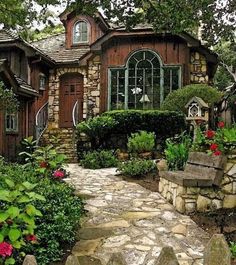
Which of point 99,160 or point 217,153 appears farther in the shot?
point 99,160

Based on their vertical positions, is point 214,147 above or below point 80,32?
below

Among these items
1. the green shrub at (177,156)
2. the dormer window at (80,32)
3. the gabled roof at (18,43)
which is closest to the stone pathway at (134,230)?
the green shrub at (177,156)

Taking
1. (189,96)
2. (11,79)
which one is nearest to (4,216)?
(11,79)

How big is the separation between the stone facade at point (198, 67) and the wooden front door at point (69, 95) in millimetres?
5073

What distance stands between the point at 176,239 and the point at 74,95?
12.9m

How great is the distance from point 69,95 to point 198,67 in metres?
5.96

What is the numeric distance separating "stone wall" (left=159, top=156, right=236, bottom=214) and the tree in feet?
10.5

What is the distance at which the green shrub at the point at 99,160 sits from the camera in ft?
37.4

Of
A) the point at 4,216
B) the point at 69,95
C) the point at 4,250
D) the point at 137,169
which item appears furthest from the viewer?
the point at 69,95

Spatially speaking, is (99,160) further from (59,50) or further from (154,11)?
(59,50)

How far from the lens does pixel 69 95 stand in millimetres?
16969

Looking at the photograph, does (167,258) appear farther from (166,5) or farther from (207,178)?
(166,5)

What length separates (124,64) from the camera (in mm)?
15273

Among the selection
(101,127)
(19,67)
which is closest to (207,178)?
(101,127)
